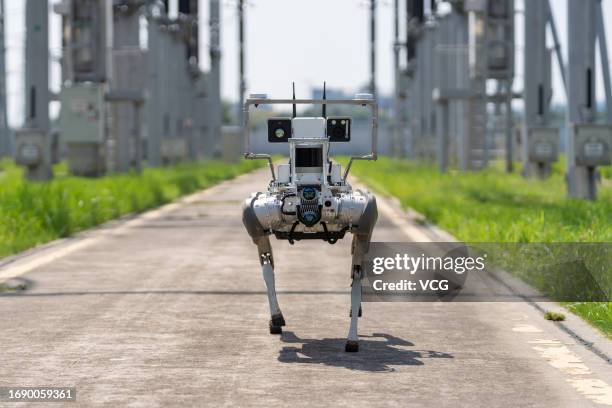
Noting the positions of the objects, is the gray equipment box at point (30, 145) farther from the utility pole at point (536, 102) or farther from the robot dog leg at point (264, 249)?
the robot dog leg at point (264, 249)

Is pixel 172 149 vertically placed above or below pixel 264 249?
above

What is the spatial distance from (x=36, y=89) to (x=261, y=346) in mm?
23673

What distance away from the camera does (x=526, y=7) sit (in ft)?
153

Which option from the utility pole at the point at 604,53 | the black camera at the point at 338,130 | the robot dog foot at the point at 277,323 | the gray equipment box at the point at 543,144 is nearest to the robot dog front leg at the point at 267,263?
the robot dog foot at the point at 277,323

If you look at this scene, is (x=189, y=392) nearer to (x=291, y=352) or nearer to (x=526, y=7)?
(x=291, y=352)

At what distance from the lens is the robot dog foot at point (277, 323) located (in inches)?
489

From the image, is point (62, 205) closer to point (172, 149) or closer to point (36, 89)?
point (36, 89)

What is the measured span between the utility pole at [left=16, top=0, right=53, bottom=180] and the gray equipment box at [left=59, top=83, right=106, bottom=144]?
8.50 metres

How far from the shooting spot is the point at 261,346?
39.4 feet

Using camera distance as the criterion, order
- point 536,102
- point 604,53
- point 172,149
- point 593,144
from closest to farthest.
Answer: point 593,144 < point 604,53 < point 536,102 < point 172,149

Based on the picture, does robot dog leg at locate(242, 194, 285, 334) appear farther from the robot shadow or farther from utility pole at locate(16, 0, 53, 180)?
utility pole at locate(16, 0, 53, 180)

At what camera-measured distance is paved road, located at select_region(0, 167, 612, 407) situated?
9852 millimetres

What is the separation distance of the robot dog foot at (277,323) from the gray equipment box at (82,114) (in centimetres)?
3182

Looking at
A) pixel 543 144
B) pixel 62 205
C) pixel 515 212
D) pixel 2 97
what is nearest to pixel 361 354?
pixel 515 212
